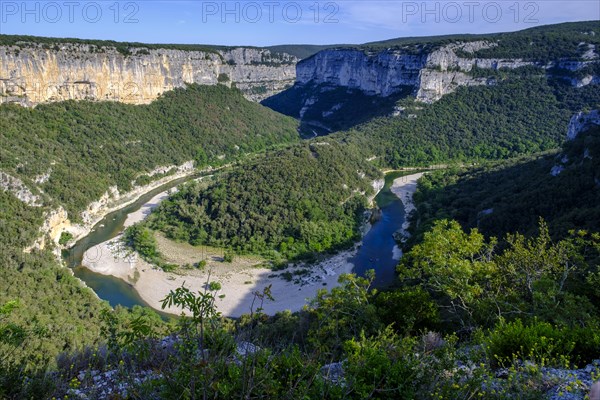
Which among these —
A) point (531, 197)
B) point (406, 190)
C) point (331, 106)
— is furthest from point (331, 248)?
point (331, 106)

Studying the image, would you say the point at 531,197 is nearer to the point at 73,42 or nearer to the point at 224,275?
the point at 224,275

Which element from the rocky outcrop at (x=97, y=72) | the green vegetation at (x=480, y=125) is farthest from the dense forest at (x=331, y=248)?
the rocky outcrop at (x=97, y=72)

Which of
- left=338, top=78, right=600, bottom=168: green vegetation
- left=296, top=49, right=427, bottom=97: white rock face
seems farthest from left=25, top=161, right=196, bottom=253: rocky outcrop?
left=296, top=49, right=427, bottom=97: white rock face

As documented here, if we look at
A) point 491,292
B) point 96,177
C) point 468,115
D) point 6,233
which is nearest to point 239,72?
point 468,115

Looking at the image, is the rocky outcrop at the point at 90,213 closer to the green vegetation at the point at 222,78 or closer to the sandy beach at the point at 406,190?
the green vegetation at the point at 222,78

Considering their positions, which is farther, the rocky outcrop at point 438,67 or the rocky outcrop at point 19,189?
the rocky outcrop at point 438,67

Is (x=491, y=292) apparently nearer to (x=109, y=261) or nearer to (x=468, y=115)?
(x=109, y=261)
